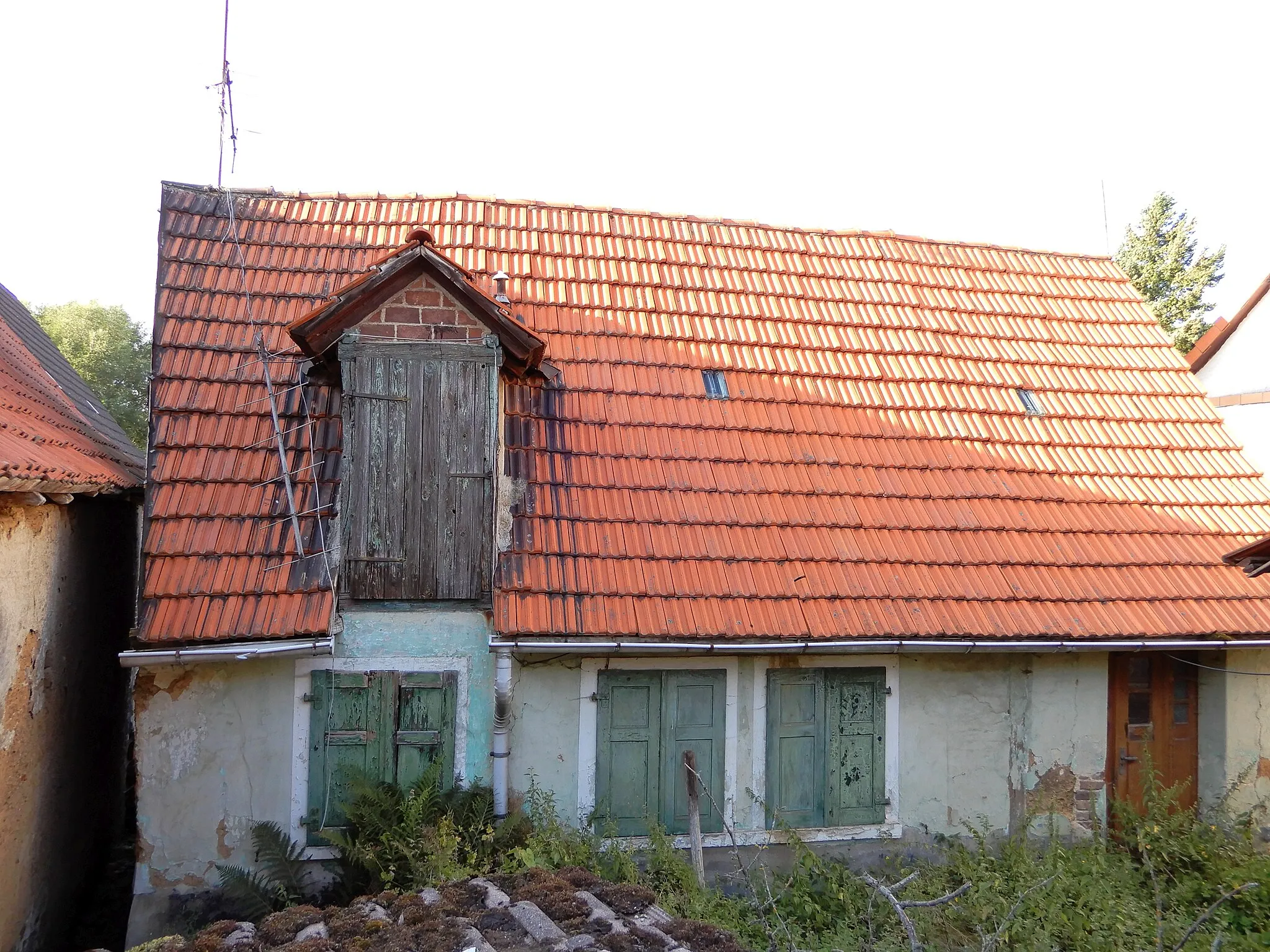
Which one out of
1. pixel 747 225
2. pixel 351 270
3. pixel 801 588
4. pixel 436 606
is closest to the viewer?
pixel 436 606

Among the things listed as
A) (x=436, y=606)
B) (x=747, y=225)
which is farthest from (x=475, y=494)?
(x=747, y=225)

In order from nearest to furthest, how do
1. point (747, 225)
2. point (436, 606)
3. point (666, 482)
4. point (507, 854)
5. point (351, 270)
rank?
1. point (507, 854)
2. point (436, 606)
3. point (666, 482)
4. point (351, 270)
5. point (747, 225)

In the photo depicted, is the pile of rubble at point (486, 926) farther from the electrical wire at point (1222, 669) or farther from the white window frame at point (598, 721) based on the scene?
the electrical wire at point (1222, 669)

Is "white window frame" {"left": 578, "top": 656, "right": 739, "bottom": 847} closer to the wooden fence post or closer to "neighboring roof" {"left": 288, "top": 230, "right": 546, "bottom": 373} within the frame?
the wooden fence post

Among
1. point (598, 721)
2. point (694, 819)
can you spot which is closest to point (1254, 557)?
point (694, 819)

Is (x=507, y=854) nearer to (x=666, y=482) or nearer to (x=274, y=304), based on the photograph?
(x=666, y=482)

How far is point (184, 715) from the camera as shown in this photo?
21.3 ft

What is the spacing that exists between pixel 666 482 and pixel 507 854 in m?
3.37

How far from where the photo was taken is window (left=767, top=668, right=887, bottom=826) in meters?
7.39

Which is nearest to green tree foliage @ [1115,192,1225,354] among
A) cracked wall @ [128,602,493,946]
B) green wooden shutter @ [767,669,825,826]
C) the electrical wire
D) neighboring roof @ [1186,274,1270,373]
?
neighboring roof @ [1186,274,1270,373]

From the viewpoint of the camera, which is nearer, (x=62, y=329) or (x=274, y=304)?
(x=274, y=304)

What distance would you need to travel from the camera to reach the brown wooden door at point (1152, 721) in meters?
8.20

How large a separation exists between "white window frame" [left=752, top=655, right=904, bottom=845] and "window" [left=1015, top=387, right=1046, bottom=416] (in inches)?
142

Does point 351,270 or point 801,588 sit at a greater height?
point 351,270
